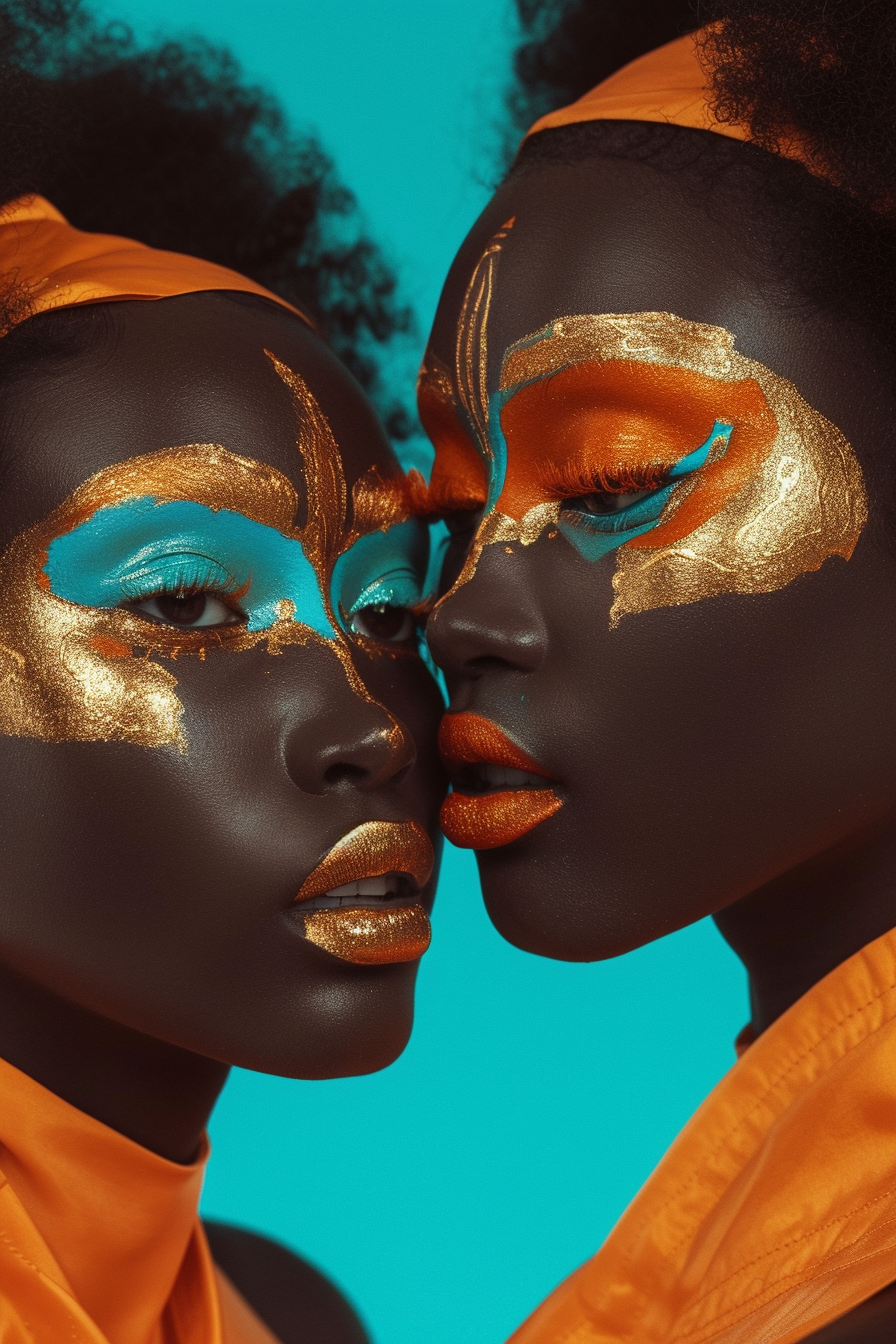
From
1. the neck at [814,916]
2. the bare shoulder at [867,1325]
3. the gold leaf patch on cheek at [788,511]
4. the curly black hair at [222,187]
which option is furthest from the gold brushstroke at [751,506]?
the curly black hair at [222,187]

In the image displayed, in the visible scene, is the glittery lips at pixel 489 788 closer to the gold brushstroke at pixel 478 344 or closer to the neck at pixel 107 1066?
the gold brushstroke at pixel 478 344

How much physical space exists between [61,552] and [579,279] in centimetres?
68

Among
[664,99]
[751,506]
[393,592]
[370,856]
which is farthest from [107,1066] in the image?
[664,99]

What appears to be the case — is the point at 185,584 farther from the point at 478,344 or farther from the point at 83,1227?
the point at 83,1227

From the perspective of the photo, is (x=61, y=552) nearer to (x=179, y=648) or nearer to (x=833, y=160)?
(x=179, y=648)

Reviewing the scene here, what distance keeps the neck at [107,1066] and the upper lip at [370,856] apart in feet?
1.16

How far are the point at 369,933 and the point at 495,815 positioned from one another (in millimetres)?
203

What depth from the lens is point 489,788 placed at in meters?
1.96

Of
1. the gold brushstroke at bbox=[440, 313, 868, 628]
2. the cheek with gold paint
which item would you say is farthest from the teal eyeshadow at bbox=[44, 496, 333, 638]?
the gold brushstroke at bbox=[440, 313, 868, 628]

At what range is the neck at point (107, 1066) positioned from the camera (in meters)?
1.99

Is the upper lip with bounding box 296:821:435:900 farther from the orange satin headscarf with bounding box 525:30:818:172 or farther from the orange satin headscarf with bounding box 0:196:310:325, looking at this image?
the orange satin headscarf with bounding box 525:30:818:172

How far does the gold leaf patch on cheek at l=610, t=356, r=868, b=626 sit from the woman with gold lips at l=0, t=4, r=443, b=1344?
0.45 meters

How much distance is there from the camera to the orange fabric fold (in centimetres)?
171

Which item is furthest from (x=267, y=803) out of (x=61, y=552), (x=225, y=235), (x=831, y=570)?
(x=225, y=235)
